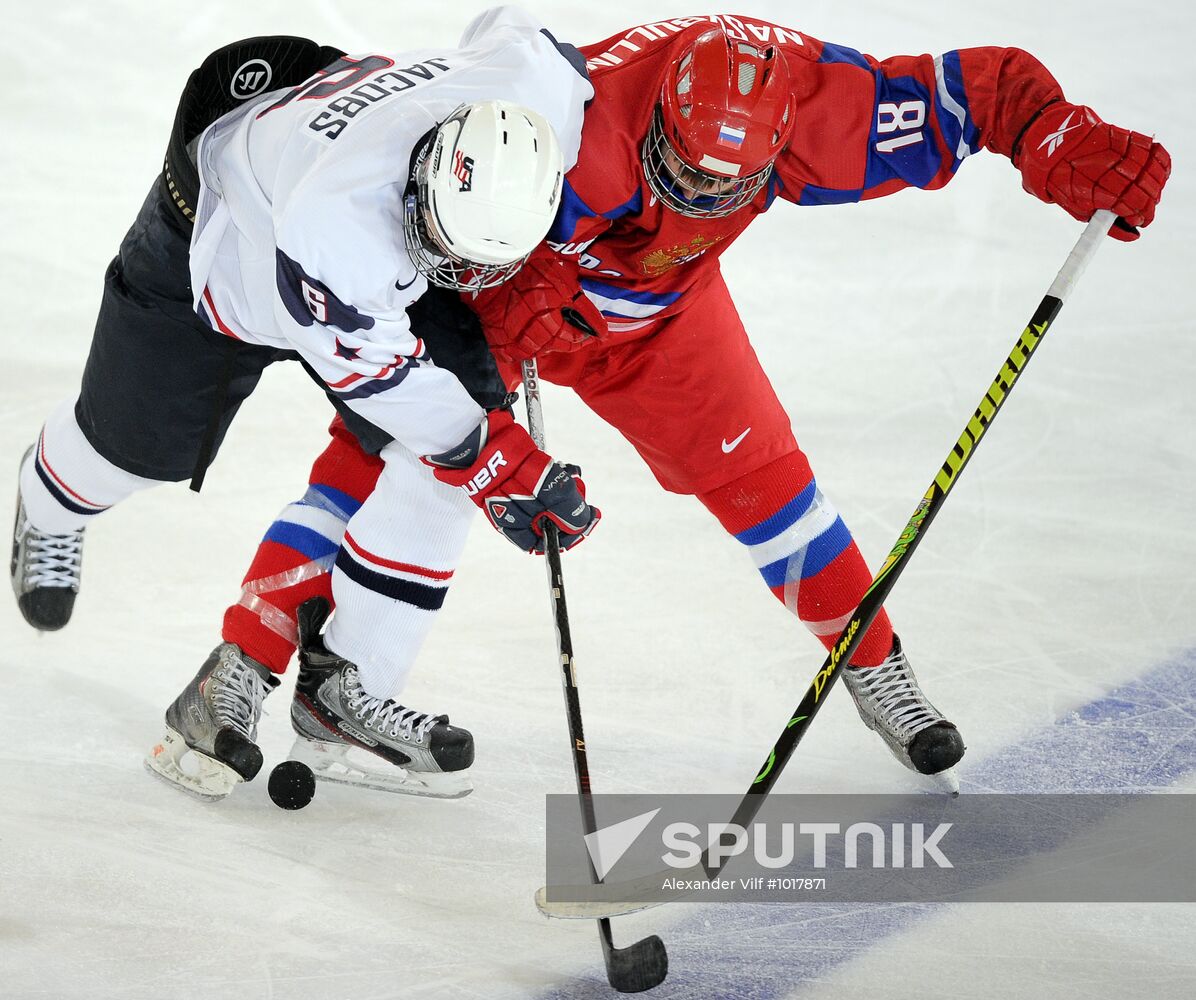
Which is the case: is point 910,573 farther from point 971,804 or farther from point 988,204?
point 988,204

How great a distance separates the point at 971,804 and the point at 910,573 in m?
0.90

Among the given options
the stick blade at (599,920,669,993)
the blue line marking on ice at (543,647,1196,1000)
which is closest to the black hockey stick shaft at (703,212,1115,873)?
the blue line marking on ice at (543,647,1196,1000)

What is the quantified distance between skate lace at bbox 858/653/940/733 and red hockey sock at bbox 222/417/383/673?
3.47 ft

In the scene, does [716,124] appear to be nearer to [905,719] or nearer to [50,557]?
[905,719]

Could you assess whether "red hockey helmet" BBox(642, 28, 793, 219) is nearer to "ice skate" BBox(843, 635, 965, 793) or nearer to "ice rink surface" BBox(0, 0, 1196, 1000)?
"ice rink surface" BBox(0, 0, 1196, 1000)

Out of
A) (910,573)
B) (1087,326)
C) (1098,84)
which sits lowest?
(910,573)

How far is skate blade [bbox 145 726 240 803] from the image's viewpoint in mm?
2453

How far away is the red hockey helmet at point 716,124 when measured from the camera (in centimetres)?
210

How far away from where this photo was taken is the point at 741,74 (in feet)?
7.00

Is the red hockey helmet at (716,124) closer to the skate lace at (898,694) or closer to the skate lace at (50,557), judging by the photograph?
the skate lace at (898,694)

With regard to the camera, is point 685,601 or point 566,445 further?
point 566,445

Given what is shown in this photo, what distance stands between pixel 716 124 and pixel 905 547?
0.76 meters

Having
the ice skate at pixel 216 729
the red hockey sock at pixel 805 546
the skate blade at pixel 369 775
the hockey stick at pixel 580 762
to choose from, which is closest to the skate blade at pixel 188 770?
the ice skate at pixel 216 729

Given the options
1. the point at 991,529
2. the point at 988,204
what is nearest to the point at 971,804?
the point at 991,529
